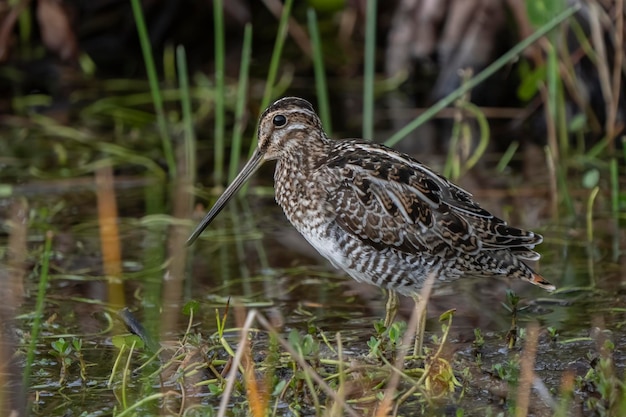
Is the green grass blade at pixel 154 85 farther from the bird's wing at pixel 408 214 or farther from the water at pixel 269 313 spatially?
the bird's wing at pixel 408 214

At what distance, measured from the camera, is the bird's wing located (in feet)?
15.7

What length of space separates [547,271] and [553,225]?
66 cm

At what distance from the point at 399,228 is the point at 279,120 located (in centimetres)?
74

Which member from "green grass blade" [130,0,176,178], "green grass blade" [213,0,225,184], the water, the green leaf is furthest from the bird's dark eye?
the green leaf

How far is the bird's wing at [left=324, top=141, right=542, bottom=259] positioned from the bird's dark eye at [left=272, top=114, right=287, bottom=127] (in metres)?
0.36

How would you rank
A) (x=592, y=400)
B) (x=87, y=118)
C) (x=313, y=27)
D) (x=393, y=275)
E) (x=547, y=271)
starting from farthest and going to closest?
(x=87, y=118)
(x=313, y=27)
(x=547, y=271)
(x=393, y=275)
(x=592, y=400)

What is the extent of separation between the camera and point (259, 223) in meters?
6.61

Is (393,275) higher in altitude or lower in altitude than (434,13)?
lower

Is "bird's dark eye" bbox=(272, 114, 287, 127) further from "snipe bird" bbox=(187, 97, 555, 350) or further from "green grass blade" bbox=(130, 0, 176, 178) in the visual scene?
"green grass blade" bbox=(130, 0, 176, 178)

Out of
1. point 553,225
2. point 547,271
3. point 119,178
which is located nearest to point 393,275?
point 547,271

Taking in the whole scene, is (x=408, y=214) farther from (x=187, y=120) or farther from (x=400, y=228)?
(x=187, y=120)

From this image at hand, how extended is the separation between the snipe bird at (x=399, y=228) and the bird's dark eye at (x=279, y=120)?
297 millimetres

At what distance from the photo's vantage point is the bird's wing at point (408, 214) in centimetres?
478

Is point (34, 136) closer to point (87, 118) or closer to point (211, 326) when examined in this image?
point (87, 118)
